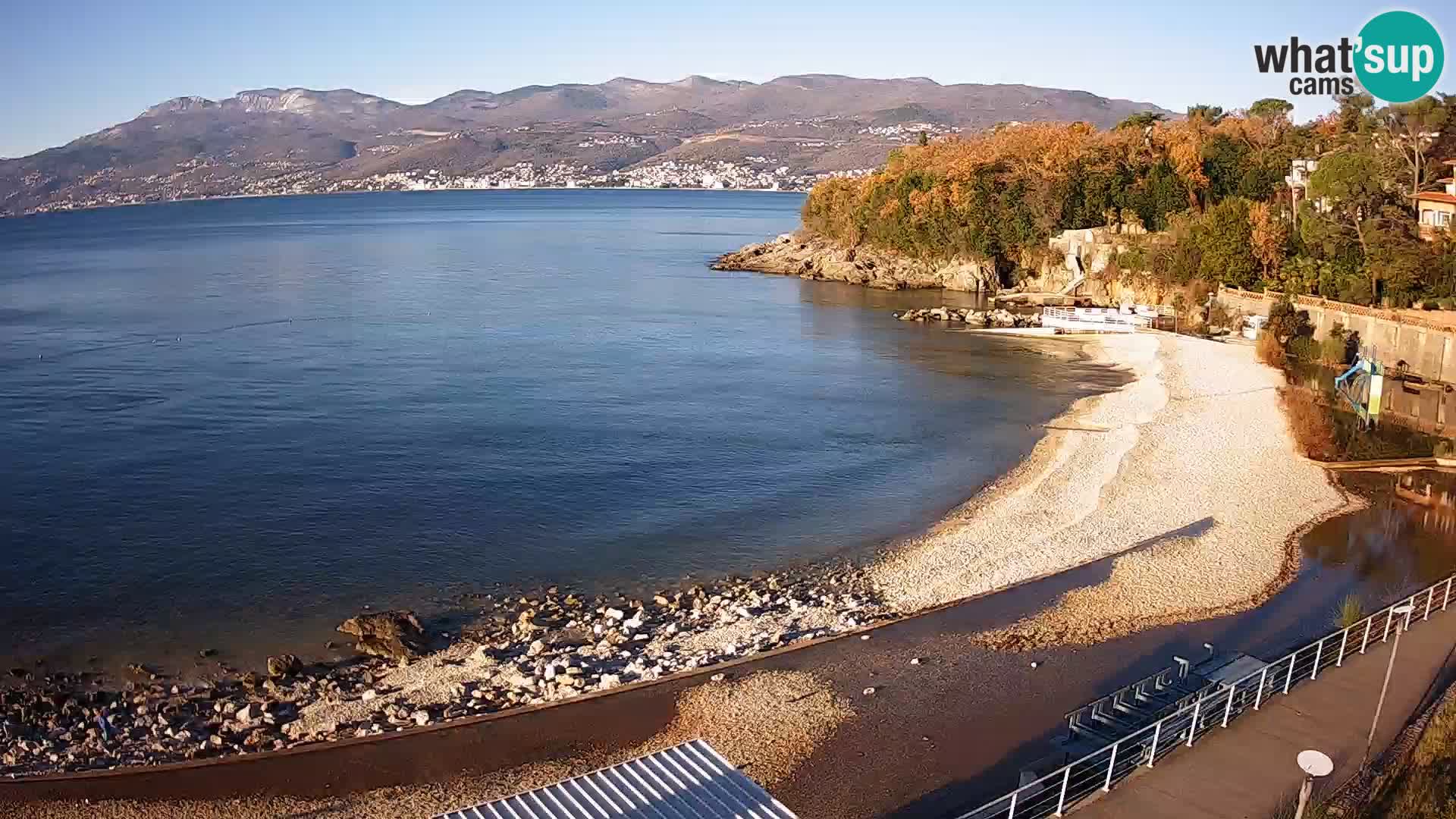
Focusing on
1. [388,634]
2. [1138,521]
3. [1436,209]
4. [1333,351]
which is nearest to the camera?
[388,634]

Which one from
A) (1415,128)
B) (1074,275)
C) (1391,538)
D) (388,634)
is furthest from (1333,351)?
(388,634)

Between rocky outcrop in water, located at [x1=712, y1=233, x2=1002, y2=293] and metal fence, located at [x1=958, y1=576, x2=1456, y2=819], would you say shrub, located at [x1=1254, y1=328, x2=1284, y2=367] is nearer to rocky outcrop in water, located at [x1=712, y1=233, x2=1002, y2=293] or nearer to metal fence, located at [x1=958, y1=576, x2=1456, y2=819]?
rocky outcrop in water, located at [x1=712, y1=233, x2=1002, y2=293]

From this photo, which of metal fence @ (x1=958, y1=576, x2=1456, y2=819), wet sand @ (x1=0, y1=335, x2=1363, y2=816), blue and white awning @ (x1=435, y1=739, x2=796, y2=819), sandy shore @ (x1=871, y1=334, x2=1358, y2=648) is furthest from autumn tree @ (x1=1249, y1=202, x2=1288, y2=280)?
blue and white awning @ (x1=435, y1=739, x2=796, y2=819)

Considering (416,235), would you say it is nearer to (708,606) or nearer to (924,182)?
(924,182)

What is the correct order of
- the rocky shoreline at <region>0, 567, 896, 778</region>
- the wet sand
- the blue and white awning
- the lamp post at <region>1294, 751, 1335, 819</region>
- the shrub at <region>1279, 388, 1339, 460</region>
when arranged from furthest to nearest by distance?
the shrub at <region>1279, 388, 1339, 460</region>
the rocky shoreline at <region>0, 567, 896, 778</region>
the wet sand
the blue and white awning
the lamp post at <region>1294, 751, 1335, 819</region>

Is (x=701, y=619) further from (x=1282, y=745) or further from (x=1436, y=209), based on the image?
(x=1436, y=209)

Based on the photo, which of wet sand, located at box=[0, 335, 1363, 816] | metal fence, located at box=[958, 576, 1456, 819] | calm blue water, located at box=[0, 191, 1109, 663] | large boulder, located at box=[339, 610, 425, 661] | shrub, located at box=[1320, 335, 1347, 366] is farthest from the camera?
shrub, located at box=[1320, 335, 1347, 366]
